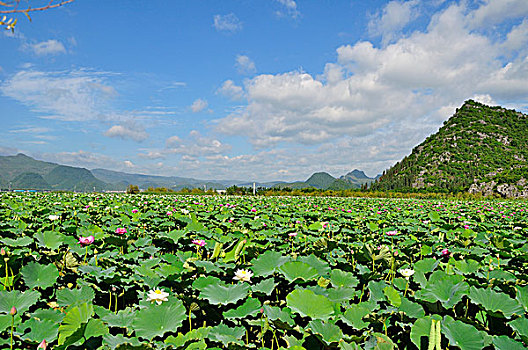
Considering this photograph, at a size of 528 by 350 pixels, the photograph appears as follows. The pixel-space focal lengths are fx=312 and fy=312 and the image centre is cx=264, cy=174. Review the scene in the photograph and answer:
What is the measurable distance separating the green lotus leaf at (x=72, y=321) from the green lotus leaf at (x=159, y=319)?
260mm

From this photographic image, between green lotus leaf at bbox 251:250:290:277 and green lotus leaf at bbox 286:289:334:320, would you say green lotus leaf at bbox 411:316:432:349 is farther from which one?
green lotus leaf at bbox 251:250:290:277

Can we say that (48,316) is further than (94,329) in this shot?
Yes

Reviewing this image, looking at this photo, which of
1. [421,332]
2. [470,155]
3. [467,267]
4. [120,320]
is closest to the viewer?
[421,332]

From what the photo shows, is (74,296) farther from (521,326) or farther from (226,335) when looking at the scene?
(521,326)

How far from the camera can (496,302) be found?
1.75 meters

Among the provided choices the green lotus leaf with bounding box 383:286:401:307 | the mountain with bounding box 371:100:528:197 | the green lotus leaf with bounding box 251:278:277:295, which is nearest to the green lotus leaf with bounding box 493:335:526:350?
the green lotus leaf with bounding box 383:286:401:307

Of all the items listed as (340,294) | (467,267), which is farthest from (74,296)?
(467,267)

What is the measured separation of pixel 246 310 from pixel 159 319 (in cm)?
47

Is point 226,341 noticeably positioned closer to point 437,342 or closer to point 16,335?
point 437,342

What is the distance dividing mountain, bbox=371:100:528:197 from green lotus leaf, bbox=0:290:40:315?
208 ft

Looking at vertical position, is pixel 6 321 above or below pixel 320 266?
below

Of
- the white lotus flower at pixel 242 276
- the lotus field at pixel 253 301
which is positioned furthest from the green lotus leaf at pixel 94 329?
the white lotus flower at pixel 242 276

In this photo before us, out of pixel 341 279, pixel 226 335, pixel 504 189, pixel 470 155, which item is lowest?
pixel 226 335

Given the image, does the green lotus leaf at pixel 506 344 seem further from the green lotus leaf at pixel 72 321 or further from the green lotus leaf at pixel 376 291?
the green lotus leaf at pixel 72 321
